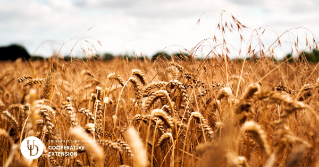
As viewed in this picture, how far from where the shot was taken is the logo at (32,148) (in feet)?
3.69

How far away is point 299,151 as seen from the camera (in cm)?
56

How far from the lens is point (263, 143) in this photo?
75 centimetres

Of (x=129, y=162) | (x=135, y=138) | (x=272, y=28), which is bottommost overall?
(x=129, y=162)

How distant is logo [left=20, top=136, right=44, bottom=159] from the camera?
112 centimetres

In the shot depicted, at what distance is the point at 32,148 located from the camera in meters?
1.16

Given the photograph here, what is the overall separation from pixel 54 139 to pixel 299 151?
1.02 meters

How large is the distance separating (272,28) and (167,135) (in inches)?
54.0

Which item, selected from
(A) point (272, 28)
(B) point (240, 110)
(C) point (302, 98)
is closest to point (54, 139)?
(B) point (240, 110)

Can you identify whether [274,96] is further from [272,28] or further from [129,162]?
[272,28]

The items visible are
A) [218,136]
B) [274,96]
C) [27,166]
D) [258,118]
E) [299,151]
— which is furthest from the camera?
[258,118]

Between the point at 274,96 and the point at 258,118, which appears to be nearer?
the point at 274,96

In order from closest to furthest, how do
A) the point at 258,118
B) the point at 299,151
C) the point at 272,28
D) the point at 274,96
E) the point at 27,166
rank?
1. the point at 299,151
2. the point at 27,166
3. the point at 274,96
4. the point at 258,118
5. the point at 272,28

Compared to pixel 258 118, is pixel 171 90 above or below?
above

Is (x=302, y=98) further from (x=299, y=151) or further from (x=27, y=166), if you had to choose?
(x=27, y=166)
